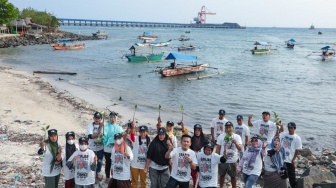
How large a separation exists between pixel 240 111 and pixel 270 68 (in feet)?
83.8

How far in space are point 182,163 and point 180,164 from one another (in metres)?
0.05

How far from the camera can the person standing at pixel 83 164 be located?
281 inches

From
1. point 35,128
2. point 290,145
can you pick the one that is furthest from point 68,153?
point 35,128

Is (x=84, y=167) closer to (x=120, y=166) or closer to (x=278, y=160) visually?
(x=120, y=166)

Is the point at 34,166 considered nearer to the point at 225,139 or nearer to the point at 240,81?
the point at 225,139

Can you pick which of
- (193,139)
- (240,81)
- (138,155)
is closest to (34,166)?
(138,155)

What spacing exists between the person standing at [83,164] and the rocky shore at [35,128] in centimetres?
169

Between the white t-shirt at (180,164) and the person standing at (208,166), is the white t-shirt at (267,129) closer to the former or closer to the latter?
the person standing at (208,166)

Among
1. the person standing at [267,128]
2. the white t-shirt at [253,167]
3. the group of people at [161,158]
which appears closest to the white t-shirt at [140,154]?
the group of people at [161,158]

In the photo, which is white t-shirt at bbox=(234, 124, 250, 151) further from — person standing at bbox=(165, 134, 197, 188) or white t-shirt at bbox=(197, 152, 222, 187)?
person standing at bbox=(165, 134, 197, 188)

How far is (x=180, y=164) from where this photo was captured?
23.5ft

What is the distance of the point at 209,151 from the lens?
713cm

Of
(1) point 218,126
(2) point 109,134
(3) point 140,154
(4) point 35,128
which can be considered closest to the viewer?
(3) point 140,154

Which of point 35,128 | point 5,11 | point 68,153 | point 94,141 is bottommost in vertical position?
→ point 35,128
